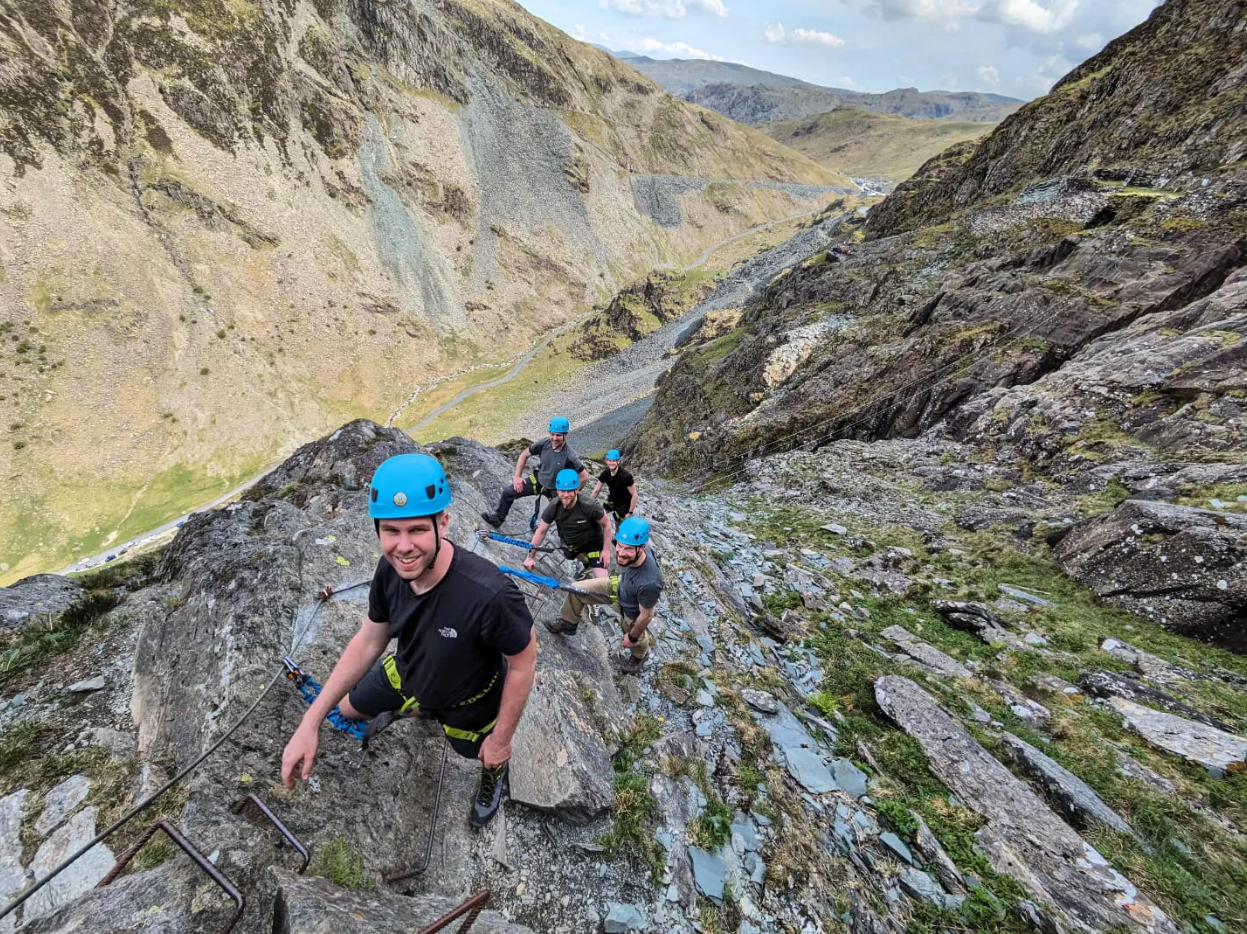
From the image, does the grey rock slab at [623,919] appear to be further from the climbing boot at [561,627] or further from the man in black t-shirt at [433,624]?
the climbing boot at [561,627]

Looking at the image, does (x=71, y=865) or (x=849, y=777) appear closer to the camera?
(x=71, y=865)

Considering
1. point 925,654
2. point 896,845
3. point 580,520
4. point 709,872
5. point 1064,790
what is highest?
point 580,520

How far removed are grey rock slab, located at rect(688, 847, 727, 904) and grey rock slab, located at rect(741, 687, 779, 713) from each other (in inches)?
99.9

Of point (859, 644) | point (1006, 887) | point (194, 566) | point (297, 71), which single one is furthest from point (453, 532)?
point (297, 71)

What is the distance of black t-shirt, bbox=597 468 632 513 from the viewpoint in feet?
39.9

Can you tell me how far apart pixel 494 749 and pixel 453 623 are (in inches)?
53.1

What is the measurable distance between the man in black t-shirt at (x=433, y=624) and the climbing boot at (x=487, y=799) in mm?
781

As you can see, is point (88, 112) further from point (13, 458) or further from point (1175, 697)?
point (1175, 697)

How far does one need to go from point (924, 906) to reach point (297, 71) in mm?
105023

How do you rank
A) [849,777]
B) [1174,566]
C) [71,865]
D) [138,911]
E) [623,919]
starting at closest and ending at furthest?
[138,911] → [71,865] → [623,919] → [849,777] → [1174,566]

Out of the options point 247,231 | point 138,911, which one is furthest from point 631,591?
point 247,231

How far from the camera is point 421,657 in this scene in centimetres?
407

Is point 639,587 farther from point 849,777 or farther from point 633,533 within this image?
point 849,777

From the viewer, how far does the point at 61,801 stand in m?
4.43
